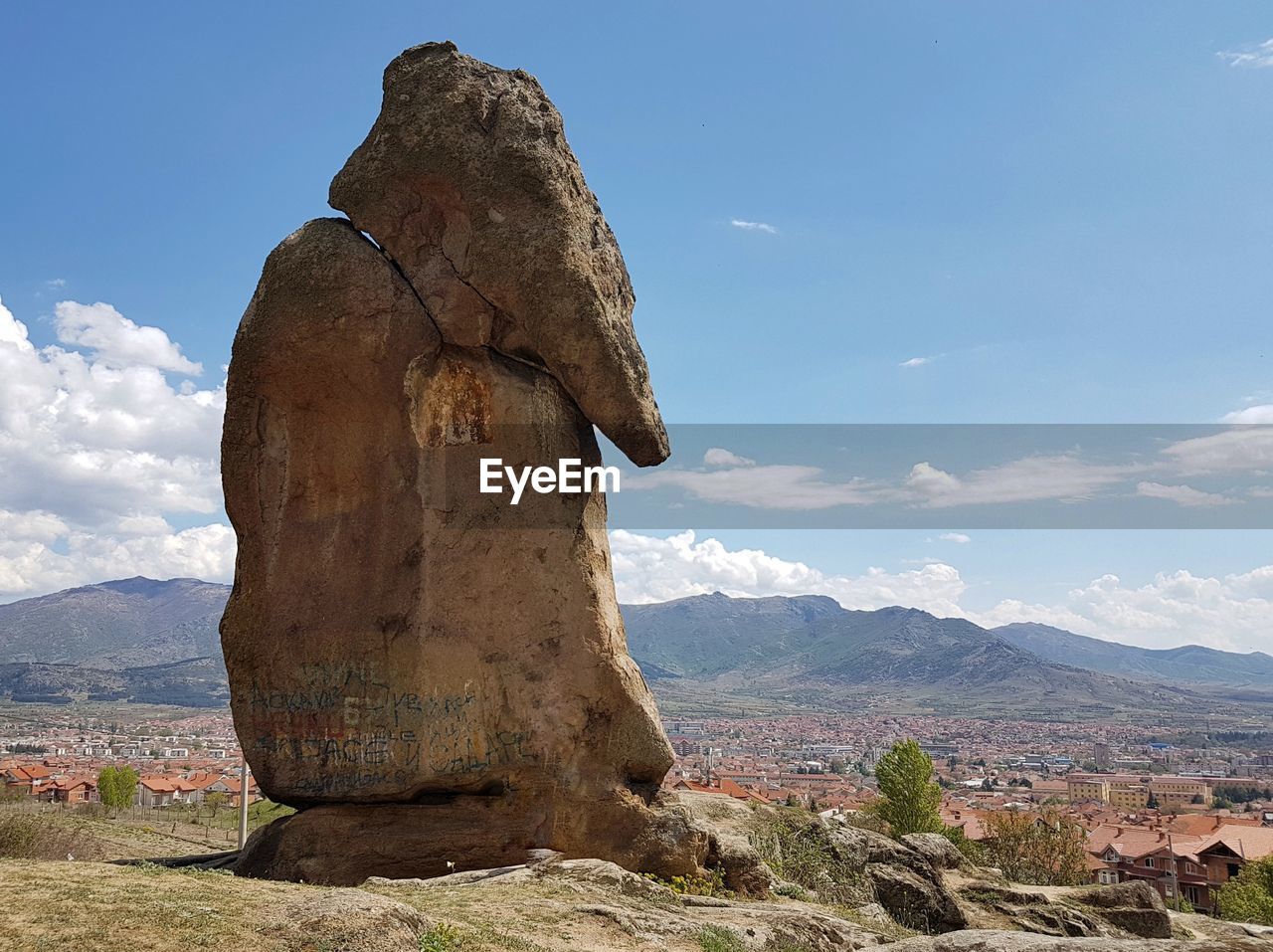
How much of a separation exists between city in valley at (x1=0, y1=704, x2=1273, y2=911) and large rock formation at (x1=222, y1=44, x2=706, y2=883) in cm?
468

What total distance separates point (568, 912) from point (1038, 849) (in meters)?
26.1

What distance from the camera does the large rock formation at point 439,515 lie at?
516 inches

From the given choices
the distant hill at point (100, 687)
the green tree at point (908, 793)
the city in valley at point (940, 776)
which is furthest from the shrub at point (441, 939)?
the distant hill at point (100, 687)

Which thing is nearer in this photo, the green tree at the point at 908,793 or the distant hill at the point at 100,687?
the green tree at the point at 908,793

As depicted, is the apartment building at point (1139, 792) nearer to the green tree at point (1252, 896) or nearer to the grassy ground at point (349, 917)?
the green tree at point (1252, 896)

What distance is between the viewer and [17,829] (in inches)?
601

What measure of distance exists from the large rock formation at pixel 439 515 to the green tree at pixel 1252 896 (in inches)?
1087

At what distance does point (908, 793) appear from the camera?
3338 cm

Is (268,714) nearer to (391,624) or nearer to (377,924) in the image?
(391,624)

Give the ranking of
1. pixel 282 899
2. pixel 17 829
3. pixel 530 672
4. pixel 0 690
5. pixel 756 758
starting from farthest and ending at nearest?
1. pixel 0 690
2. pixel 756 758
3. pixel 17 829
4. pixel 530 672
5. pixel 282 899

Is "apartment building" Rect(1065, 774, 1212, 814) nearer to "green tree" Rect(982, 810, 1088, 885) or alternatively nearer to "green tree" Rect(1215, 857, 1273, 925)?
"green tree" Rect(1215, 857, 1273, 925)

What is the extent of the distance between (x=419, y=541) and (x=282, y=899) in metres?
5.89

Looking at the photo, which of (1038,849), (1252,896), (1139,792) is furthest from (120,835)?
(1139,792)

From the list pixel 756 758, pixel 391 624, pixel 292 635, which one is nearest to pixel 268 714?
pixel 292 635
